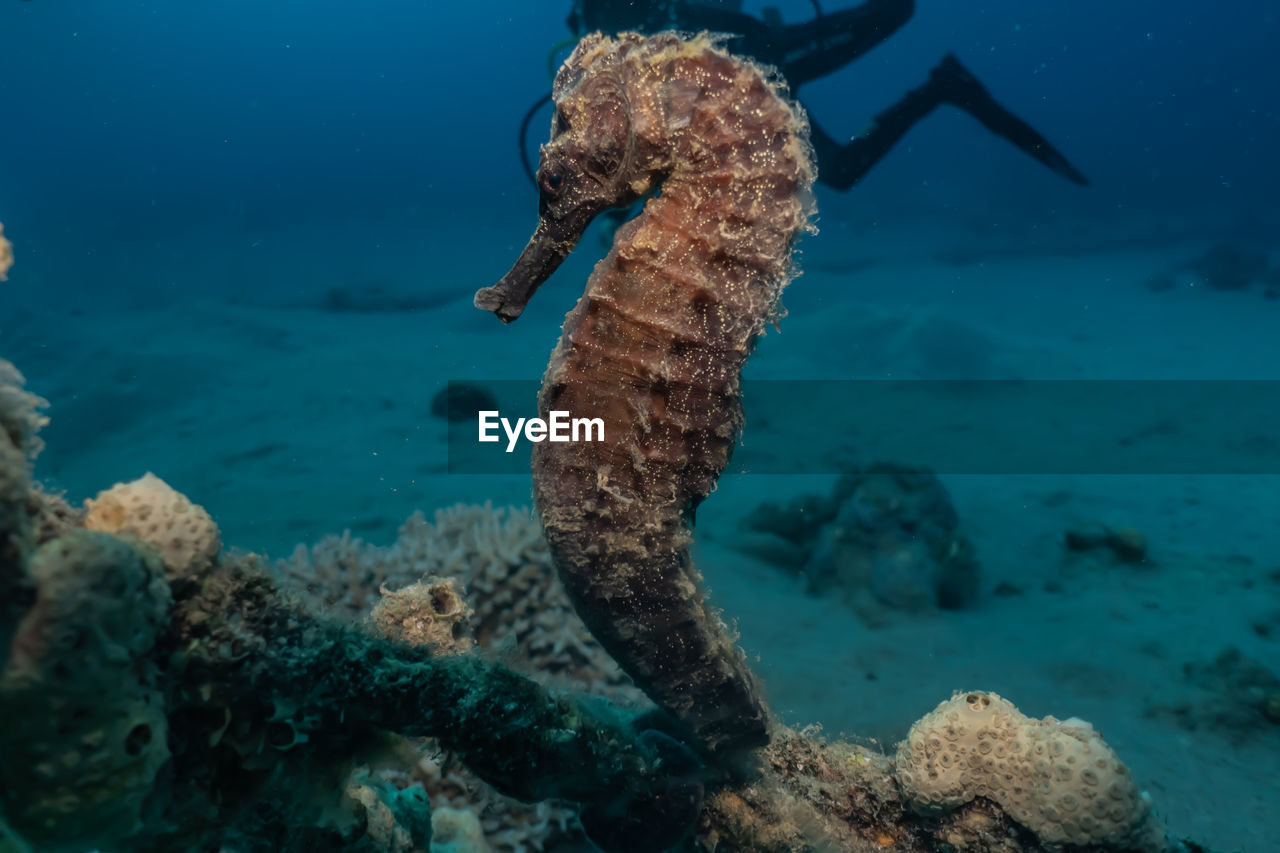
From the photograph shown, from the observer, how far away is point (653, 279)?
73.8 inches

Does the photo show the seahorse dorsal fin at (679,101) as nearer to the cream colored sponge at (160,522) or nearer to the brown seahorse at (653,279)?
the brown seahorse at (653,279)

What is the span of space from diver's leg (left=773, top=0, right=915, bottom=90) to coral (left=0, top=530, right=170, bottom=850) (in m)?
7.30

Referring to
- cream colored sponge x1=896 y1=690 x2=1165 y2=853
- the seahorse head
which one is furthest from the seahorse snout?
cream colored sponge x1=896 y1=690 x2=1165 y2=853

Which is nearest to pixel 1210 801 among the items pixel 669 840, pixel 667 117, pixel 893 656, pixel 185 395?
pixel 893 656

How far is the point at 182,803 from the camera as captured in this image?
51.9 inches

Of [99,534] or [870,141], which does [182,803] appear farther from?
[870,141]

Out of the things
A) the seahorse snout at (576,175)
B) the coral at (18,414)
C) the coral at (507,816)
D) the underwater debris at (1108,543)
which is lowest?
the underwater debris at (1108,543)

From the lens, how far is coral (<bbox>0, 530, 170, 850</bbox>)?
964 millimetres

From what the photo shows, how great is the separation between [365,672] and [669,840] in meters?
1.29

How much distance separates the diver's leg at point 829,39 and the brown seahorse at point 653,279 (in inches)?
227

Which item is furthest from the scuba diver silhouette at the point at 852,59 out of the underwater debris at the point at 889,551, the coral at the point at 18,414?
the coral at the point at 18,414

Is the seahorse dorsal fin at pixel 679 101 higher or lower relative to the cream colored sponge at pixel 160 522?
higher

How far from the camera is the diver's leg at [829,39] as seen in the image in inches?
276

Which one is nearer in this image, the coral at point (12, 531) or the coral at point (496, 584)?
the coral at point (12, 531)
